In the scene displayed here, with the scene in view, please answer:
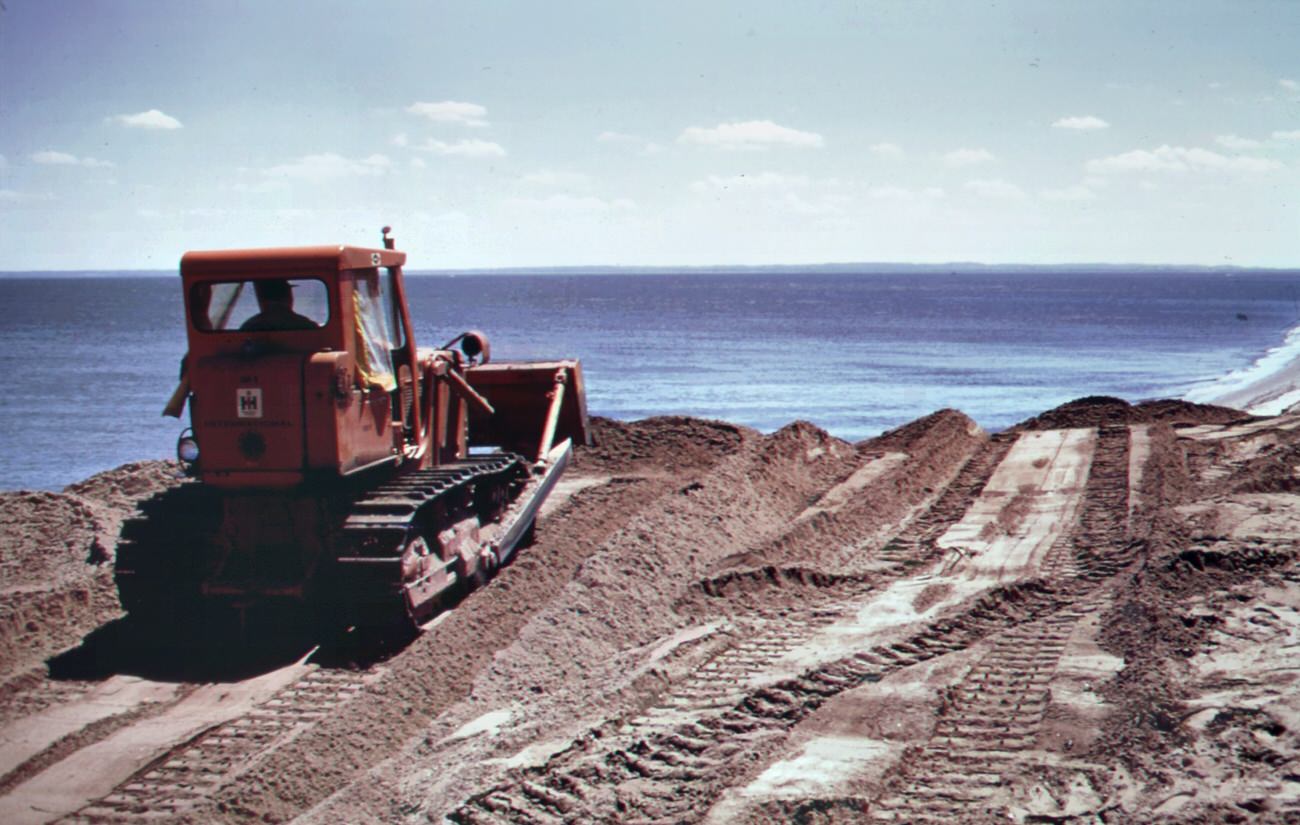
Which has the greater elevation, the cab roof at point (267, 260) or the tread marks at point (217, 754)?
the cab roof at point (267, 260)

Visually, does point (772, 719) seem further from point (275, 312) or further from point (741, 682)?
point (275, 312)

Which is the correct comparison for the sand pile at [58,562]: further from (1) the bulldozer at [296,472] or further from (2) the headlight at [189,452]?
(2) the headlight at [189,452]

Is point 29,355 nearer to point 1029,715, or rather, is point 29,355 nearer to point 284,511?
point 284,511

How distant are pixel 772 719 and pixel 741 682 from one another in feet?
2.35

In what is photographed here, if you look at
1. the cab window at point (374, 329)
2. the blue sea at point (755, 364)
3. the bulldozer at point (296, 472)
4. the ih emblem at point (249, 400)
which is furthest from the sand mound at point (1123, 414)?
the ih emblem at point (249, 400)

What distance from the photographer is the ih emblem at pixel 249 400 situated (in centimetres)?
841

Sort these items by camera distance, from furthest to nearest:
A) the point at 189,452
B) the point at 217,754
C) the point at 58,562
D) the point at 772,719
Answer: the point at 58,562 < the point at 189,452 < the point at 217,754 < the point at 772,719

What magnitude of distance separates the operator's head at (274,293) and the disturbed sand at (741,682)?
2.44 metres

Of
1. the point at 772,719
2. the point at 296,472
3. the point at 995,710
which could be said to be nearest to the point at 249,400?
the point at 296,472

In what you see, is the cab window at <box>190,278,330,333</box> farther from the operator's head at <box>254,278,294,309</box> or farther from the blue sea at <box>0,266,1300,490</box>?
the blue sea at <box>0,266,1300,490</box>

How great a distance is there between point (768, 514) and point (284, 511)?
584cm

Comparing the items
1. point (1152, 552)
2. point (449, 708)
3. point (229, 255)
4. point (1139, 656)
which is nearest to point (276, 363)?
point (229, 255)

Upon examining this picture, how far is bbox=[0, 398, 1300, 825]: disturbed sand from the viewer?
18.5 feet

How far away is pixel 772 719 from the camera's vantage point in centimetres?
663
